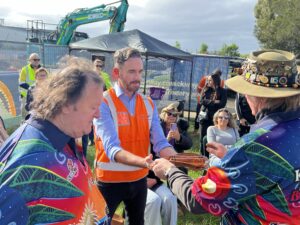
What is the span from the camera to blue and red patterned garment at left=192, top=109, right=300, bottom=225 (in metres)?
1.64

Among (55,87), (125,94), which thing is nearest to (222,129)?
(125,94)

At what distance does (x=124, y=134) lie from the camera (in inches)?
108

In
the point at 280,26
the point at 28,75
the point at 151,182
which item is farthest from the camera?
the point at 280,26

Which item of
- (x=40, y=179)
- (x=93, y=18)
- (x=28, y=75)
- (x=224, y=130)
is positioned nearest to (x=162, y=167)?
(x=40, y=179)

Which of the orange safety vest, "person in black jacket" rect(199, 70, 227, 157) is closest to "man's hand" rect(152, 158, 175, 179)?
the orange safety vest

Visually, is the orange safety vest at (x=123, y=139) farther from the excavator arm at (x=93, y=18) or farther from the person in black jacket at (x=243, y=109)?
the excavator arm at (x=93, y=18)

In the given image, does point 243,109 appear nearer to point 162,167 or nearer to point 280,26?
point 162,167

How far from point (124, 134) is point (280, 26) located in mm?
31497

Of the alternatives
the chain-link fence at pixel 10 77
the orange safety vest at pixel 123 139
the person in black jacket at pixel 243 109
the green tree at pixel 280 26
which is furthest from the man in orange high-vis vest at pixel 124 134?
the green tree at pixel 280 26

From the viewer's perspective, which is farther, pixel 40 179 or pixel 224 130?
pixel 224 130

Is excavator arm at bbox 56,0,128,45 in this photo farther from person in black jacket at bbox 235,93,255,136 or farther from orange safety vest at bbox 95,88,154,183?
orange safety vest at bbox 95,88,154,183

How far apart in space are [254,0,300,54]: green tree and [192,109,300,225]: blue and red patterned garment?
101ft

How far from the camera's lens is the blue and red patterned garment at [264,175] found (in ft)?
5.37

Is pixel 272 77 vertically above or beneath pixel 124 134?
above
